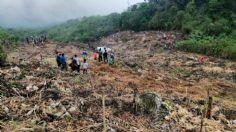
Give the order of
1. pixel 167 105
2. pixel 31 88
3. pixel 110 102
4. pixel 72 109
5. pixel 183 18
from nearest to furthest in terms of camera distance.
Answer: pixel 72 109
pixel 110 102
pixel 167 105
pixel 31 88
pixel 183 18

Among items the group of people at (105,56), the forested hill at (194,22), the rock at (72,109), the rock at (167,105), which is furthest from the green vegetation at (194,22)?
the rock at (72,109)

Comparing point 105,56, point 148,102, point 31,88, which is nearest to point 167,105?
point 148,102

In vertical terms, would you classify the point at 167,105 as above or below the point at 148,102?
below

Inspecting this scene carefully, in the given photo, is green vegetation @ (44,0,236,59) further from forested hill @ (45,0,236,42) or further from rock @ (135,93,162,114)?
rock @ (135,93,162,114)

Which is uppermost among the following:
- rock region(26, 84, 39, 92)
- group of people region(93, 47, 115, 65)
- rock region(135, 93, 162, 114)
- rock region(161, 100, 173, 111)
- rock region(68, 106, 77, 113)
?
rock region(26, 84, 39, 92)

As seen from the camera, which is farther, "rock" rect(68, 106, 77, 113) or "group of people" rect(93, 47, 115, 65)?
"group of people" rect(93, 47, 115, 65)

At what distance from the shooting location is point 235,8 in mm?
42844

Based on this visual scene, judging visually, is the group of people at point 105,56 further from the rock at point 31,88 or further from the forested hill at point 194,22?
the rock at point 31,88

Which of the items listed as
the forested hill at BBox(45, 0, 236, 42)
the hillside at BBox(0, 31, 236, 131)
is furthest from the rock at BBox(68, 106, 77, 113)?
the forested hill at BBox(45, 0, 236, 42)

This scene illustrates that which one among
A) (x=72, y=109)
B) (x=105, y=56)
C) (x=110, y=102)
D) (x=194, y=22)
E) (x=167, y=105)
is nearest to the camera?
(x=72, y=109)

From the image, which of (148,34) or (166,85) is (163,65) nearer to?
(166,85)

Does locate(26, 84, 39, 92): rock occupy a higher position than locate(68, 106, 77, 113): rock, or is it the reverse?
locate(26, 84, 39, 92): rock

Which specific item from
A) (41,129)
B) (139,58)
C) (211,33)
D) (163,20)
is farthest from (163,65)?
(163,20)

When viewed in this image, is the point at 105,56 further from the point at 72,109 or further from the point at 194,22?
the point at 194,22
